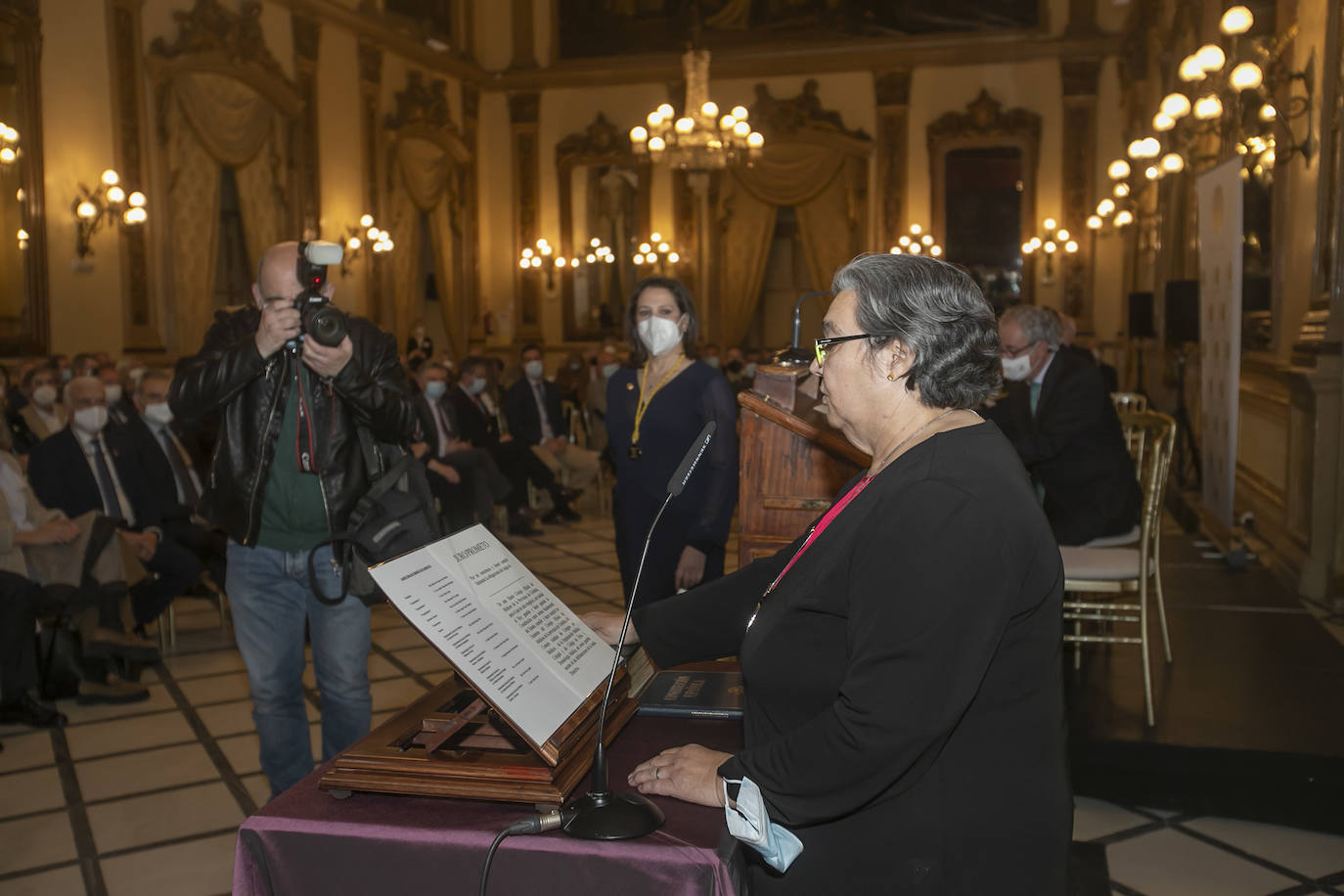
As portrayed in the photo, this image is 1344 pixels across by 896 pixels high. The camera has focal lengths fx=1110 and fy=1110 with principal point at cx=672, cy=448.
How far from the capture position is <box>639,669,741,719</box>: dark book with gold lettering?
176 centimetres

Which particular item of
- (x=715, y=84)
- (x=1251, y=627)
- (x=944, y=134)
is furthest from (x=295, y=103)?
(x=1251, y=627)

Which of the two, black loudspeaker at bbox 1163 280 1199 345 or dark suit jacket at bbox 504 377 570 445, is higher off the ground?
black loudspeaker at bbox 1163 280 1199 345

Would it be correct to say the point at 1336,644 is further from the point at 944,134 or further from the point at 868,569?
the point at 944,134

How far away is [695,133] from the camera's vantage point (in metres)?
11.3

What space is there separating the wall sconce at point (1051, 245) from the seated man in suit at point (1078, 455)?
38.5 feet

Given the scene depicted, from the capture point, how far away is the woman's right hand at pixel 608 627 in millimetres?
1891

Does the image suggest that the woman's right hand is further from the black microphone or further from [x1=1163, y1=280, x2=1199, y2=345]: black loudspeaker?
[x1=1163, y1=280, x2=1199, y2=345]: black loudspeaker

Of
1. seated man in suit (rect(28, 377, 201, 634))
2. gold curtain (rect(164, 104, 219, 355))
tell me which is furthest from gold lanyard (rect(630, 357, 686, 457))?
gold curtain (rect(164, 104, 219, 355))

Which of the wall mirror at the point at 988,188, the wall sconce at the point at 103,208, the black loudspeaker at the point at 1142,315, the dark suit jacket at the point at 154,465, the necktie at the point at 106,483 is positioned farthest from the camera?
the wall mirror at the point at 988,188

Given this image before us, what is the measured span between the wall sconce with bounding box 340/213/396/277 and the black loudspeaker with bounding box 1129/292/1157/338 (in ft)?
29.8

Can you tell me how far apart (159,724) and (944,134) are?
1408 centimetres

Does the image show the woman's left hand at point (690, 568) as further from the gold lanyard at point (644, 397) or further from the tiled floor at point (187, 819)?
the tiled floor at point (187, 819)

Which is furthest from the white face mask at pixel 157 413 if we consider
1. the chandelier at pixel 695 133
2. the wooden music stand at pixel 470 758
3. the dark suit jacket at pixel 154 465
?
the chandelier at pixel 695 133

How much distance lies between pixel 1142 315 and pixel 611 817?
12.7 metres
